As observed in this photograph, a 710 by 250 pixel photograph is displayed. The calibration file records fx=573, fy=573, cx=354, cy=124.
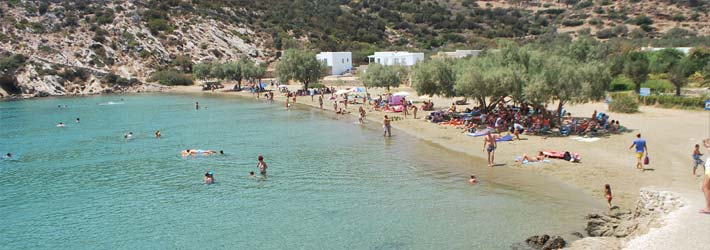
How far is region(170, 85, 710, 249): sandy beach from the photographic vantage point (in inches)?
713

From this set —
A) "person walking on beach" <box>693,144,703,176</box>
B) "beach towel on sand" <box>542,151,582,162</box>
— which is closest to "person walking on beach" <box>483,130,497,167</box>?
"beach towel on sand" <box>542,151,582,162</box>

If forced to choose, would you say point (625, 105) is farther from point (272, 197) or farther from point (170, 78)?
point (170, 78)

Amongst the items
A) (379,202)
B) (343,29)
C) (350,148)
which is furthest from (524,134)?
(343,29)

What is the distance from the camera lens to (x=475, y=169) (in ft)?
76.0

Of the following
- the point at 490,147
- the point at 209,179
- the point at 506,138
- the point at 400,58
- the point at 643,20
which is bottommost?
the point at 209,179

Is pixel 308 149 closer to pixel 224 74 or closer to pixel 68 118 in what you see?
pixel 68 118

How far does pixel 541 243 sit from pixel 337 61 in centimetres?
7176

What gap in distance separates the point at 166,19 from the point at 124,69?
646 inches

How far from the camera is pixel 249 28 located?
106 meters

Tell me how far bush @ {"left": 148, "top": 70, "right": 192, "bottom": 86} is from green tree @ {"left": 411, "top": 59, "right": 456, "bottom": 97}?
53.5 metres

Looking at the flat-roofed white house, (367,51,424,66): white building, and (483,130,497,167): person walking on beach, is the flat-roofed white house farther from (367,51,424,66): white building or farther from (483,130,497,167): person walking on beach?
(483,130,497,167): person walking on beach

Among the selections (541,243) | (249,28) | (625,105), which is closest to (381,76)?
(625,105)

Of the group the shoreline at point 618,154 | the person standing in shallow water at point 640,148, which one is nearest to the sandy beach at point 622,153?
the shoreline at point 618,154

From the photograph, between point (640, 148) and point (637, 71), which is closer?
point (640, 148)
